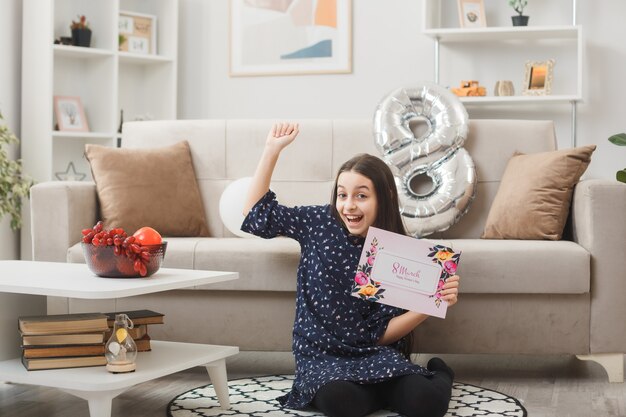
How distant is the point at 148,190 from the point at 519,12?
7.02 feet

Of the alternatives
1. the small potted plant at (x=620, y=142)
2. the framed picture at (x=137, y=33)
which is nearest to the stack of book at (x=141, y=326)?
the small potted plant at (x=620, y=142)

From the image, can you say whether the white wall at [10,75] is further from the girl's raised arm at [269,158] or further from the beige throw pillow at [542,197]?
the beige throw pillow at [542,197]

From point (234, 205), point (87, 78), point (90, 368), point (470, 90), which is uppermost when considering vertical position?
point (87, 78)

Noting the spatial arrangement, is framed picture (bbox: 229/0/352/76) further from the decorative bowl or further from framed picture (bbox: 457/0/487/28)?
the decorative bowl

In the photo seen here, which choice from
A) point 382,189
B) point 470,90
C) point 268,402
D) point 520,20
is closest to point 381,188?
point 382,189

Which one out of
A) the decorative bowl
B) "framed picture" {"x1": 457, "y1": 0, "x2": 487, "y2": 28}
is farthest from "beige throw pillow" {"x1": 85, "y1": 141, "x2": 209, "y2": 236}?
"framed picture" {"x1": 457, "y1": 0, "x2": 487, "y2": 28}

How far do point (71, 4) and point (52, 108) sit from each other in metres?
0.64

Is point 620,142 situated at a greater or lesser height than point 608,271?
greater

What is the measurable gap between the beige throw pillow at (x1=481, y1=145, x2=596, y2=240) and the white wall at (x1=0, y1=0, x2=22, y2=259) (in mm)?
2542

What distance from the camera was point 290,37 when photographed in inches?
191

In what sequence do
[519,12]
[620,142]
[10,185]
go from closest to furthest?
1. [620,142]
2. [10,185]
3. [519,12]

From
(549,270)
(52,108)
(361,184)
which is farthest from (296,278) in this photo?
(52,108)

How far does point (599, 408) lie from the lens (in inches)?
96.6

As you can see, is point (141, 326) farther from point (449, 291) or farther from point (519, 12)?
point (519, 12)
